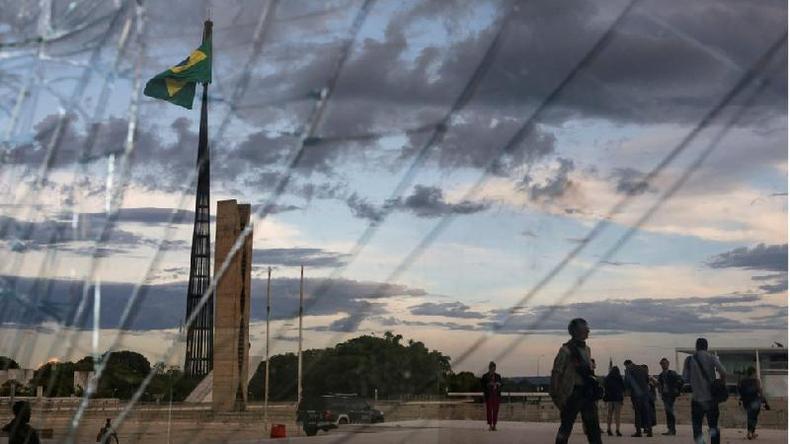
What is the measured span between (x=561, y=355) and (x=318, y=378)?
18.4 feet

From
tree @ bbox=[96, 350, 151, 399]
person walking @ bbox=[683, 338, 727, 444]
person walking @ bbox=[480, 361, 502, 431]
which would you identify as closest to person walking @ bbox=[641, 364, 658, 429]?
person walking @ bbox=[683, 338, 727, 444]

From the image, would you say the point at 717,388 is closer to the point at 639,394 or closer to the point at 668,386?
the point at 668,386

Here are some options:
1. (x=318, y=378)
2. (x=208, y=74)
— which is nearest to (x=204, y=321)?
(x=318, y=378)

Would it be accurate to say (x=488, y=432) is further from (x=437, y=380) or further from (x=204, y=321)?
(x=204, y=321)

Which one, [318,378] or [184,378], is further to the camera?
[184,378]

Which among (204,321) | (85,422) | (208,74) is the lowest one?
(85,422)

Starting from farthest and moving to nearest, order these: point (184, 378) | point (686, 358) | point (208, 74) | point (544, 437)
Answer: point (184, 378) → point (208, 74) → point (544, 437) → point (686, 358)

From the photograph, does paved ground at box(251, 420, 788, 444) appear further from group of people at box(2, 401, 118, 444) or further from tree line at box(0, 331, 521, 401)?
group of people at box(2, 401, 118, 444)

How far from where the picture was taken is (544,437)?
7.17 meters

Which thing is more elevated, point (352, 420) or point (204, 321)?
point (204, 321)

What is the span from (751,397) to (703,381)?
57 centimetres

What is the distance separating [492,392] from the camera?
8164 millimetres

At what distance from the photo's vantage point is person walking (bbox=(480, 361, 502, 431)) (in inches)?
309

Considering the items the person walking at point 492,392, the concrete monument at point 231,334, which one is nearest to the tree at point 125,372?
the concrete monument at point 231,334
